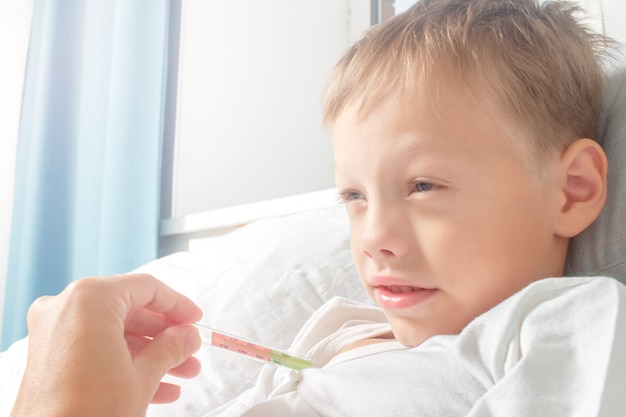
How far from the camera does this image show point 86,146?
2.19m

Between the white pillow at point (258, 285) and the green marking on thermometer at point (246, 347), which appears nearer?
the green marking on thermometer at point (246, 347)

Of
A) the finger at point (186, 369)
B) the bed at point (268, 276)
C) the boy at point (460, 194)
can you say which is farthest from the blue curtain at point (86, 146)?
the boy at point (460, 194)

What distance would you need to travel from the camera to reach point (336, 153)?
27.8 inches

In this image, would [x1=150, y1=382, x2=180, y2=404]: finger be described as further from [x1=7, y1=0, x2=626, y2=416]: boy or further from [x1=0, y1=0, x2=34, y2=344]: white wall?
[x1=0, y1=0, x2=34, y2=344]: white wall

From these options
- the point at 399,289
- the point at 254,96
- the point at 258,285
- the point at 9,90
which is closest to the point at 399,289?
the point at 399,289

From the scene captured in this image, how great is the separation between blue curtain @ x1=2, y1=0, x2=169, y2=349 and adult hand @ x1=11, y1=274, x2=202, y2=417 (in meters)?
1.51

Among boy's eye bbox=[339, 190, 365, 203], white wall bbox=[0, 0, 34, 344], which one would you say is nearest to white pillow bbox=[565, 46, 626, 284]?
boy's eye bbox=[339, 190, 365, 203]

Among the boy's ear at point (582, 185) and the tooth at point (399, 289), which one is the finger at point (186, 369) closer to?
the tooth at point (399, 289)

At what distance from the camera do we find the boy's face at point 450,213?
61cm

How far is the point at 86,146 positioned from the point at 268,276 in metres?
1.37

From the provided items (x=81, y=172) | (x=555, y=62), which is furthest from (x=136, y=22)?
(x=555, y=62)

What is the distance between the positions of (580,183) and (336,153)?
260 mm

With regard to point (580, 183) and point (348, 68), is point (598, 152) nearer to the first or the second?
point (580, 183)

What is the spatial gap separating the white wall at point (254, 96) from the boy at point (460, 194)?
1429 millimetres
